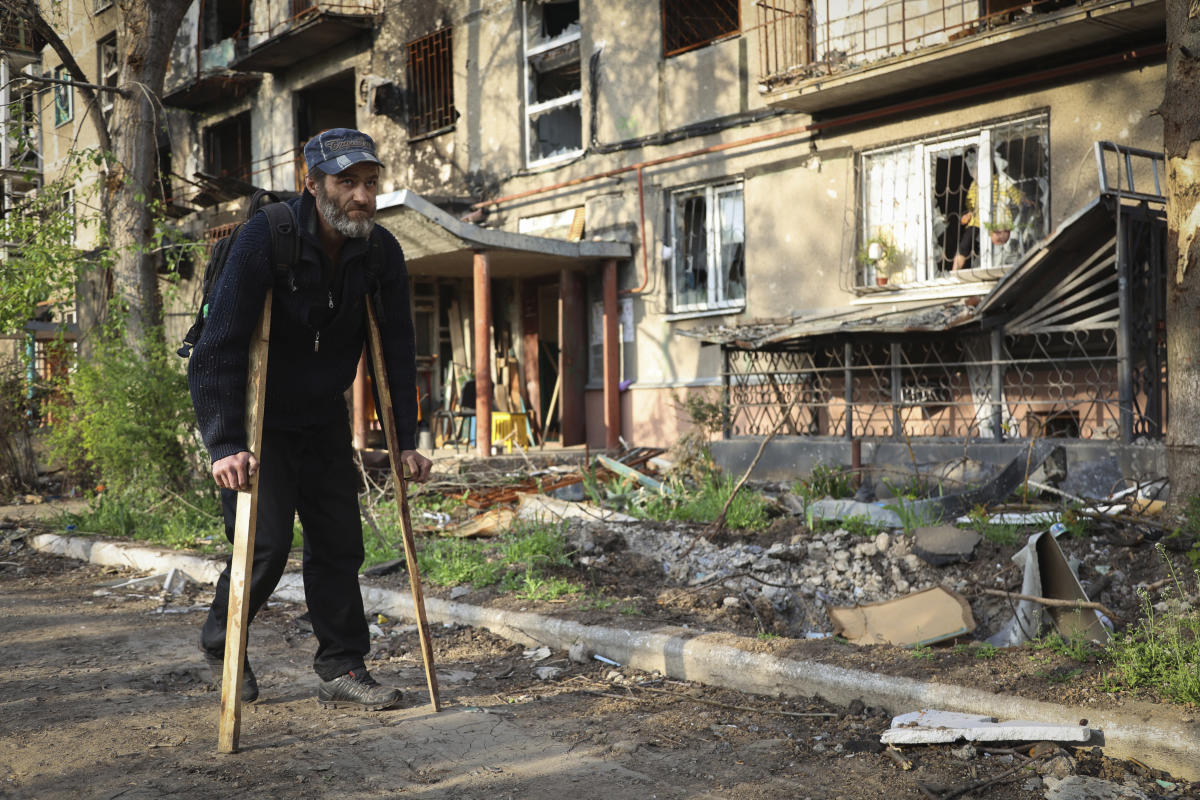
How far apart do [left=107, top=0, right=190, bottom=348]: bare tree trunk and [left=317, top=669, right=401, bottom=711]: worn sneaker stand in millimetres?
7347

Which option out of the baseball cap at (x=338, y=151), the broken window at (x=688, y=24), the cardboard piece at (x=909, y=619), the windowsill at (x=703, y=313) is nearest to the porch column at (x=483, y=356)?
the windowsill at (x=703, y=313)

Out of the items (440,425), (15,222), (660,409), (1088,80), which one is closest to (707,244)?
(660,409)

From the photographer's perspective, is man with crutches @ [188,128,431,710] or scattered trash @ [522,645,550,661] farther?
scattered trash @ [522,645,550,661]

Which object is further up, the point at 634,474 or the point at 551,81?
the point at 551,81

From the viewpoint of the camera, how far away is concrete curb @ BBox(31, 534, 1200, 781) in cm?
317

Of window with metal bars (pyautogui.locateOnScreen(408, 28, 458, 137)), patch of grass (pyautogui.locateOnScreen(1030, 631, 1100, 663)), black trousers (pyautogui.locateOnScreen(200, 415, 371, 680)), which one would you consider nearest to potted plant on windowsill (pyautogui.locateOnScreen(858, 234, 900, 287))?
patch of grass (pyautogui.locateOnScreen(1030, 631, 1100, 663))

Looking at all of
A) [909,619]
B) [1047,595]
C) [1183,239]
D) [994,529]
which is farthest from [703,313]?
[1047,595]

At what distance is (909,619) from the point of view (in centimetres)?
487

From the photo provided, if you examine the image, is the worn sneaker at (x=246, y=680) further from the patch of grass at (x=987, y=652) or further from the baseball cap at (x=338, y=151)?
the patch of grass at (x=987, y=652)

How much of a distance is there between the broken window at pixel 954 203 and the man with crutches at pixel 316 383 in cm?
831

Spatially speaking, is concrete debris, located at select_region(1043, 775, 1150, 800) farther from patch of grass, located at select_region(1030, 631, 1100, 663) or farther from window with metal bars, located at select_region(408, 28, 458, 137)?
window with metal bars, located at select_region(408, 28, 458, 137)

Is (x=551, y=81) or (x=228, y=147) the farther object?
(x=228, y=147)

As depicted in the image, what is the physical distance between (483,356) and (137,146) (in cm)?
486

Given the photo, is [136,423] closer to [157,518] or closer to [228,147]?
Answer: [157,518]
